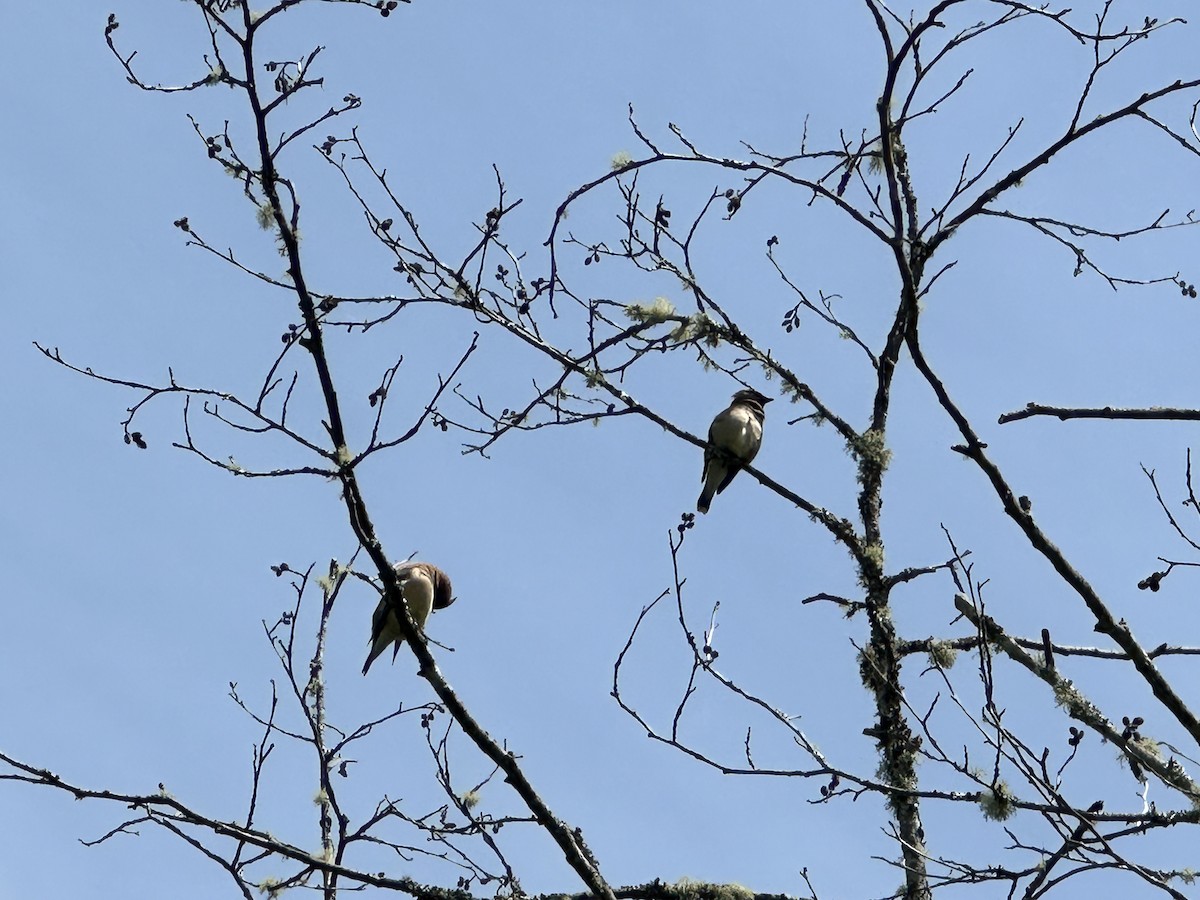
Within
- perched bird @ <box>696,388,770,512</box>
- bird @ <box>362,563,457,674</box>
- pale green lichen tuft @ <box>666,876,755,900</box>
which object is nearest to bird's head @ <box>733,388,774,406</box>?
perched bird @ <box>696,388,770,512</box>

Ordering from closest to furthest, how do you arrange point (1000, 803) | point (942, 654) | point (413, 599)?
point (1000, 803)
point (942, 654)
point (413, 599)

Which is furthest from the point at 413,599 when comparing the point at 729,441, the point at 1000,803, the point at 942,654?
the point at 1000,803

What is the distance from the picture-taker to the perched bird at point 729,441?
9.13 m

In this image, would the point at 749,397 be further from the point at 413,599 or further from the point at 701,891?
the point at 701,891

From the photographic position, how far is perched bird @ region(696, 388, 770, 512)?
9133 millimetres

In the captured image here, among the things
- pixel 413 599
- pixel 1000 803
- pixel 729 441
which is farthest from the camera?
pixel 729 441

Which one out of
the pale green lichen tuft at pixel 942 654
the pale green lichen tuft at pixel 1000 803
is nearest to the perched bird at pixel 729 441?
the pale green lichen tuft at pixel 942 654

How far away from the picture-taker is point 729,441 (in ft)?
30.0

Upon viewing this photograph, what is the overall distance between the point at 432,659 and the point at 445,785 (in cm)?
57

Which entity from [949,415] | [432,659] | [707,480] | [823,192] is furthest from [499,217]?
[707,480]

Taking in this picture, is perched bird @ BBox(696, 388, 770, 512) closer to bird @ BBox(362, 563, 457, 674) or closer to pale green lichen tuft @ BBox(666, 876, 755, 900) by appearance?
bird @ BBox(362, 563, 457, 674)

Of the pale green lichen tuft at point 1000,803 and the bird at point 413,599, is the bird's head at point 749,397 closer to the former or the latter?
the bird at point 413,599

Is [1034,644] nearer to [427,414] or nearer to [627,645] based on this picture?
[627,645]

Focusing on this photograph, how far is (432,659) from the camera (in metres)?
5.49
